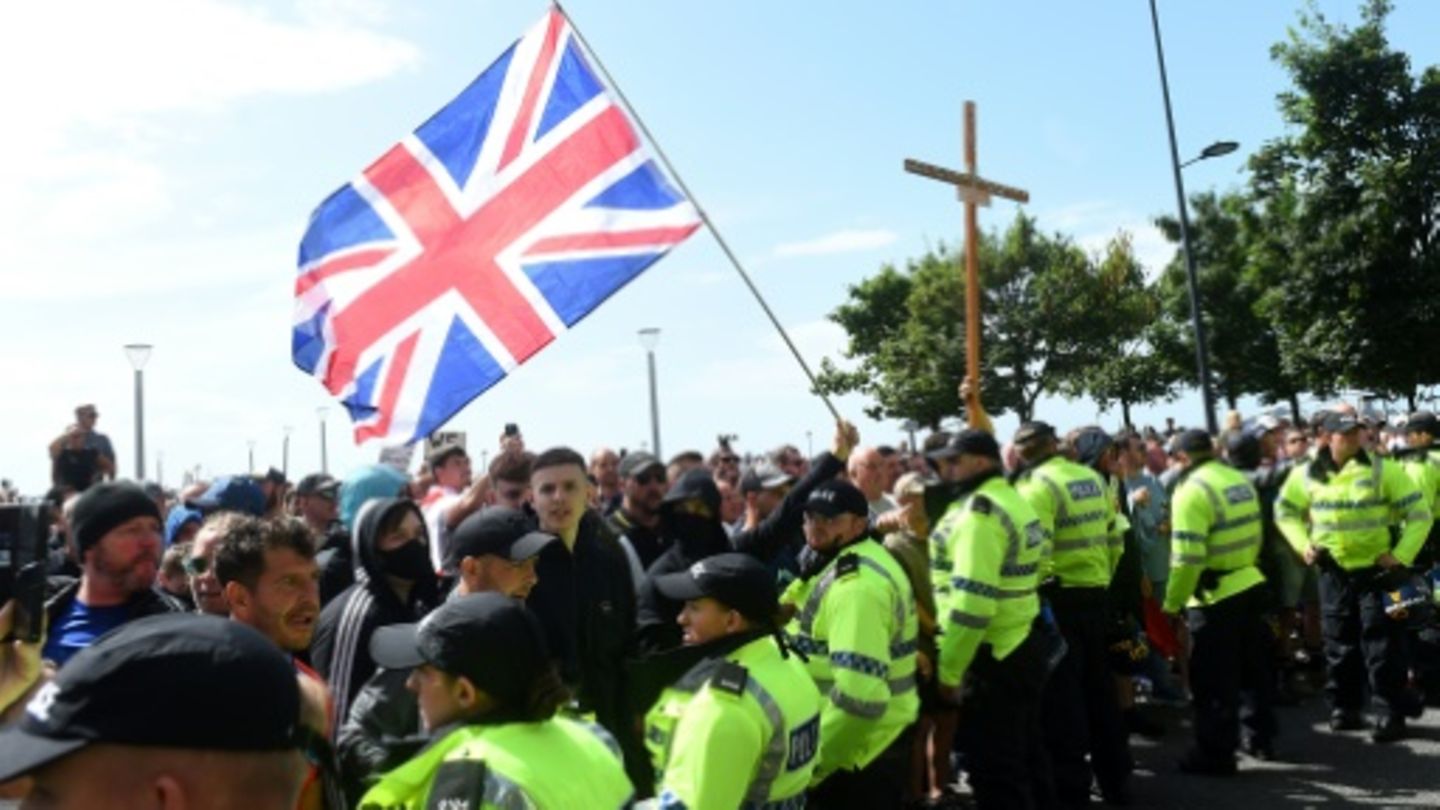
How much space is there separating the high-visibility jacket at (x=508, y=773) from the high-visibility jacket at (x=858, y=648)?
6.55 feet

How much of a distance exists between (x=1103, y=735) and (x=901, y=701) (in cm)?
331

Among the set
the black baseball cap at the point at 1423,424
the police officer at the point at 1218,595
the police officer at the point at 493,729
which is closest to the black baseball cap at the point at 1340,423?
the police officer at the point at 1218,595

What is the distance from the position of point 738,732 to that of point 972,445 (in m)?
3.56

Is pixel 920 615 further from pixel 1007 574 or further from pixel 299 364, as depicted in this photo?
pixel 299 364

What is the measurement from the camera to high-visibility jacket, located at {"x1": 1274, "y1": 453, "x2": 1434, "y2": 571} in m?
9.94

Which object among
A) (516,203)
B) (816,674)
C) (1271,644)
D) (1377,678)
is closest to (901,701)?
(816,674)

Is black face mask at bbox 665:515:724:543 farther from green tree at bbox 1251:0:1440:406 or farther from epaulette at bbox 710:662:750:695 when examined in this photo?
green tree at bbox 1251:0:1440:406

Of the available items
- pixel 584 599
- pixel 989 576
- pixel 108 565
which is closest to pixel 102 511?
pixel 108 565

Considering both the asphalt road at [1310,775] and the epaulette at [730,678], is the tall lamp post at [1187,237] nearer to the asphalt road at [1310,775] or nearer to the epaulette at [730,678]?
the asphalt road at [1310,775]

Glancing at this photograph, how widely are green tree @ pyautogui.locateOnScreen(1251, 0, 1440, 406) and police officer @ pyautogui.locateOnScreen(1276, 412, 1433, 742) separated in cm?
1751

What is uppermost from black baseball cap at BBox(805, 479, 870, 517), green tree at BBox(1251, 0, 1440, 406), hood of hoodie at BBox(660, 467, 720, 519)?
green tree at BBox(1251, 0, 1440, 406)

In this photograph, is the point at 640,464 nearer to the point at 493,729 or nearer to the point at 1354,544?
the point at 493,729

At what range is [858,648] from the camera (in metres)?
4.93

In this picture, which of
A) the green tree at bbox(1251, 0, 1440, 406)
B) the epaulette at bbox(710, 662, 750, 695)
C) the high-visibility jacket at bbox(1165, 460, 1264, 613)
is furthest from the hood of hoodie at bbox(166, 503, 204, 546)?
the green tree at bbox(1251, 0, 1440, 406)
